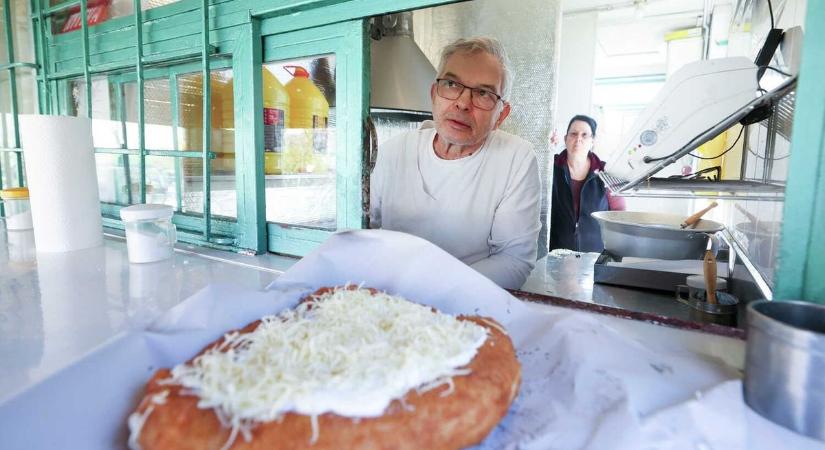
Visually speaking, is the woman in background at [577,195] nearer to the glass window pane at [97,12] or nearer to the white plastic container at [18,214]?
the glass window pane at [97,12]

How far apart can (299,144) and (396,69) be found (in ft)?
3.32

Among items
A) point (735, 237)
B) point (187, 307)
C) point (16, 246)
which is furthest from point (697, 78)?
point (16, 246)

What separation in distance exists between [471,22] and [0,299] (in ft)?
7.90

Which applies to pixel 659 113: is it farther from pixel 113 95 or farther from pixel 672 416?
pixel 113 95

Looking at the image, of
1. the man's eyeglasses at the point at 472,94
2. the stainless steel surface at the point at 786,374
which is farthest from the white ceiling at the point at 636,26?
the stainless steel surface at the point at 786,374

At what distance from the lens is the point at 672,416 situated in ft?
1.98

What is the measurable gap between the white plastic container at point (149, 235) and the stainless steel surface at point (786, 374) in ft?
5.35

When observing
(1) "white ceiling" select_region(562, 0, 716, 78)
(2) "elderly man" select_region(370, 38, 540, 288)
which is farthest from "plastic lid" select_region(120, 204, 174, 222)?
(1) "white ceiling" select_region(562, 0, 716, 78)

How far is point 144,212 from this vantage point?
4.88 feet

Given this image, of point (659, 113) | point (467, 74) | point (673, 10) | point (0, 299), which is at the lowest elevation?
point (0, 299)

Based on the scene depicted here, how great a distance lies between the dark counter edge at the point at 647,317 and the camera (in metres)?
0.94

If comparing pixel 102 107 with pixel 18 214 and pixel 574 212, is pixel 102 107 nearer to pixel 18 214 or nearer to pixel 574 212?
pixel 18 214

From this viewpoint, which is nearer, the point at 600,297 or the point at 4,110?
the point at 600,297

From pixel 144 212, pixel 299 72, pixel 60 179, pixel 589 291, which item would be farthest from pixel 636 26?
pixel 60 179
